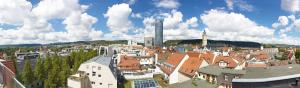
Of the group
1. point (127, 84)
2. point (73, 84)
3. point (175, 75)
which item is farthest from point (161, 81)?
point (73, 84)

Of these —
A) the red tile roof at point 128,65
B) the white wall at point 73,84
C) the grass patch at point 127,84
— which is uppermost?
the red tile roof at point 128,65

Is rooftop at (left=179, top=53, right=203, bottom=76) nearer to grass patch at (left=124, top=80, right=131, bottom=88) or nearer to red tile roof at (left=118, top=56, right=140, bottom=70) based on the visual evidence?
grass patch at (left=124, top=80, right=131, bottom=88)

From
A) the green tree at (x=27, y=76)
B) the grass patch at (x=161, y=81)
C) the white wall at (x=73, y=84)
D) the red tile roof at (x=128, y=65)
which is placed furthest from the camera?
the red tile roof at (x=128, y=65)

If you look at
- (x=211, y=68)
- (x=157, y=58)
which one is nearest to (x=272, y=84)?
(x=211, y=68)

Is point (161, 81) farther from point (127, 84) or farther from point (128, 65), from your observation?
point (128, 65)

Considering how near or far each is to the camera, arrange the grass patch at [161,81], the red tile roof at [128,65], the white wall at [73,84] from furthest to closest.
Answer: the red tile roof at [128,65] → the grass patch at [161,81] → the white wall at [73,84]

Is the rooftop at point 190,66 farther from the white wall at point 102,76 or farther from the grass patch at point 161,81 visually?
the white wall at point 102,76

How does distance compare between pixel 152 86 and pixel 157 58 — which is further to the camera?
pixel 157 58

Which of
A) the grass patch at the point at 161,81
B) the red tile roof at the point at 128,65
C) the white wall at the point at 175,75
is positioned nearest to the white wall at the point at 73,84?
the grass patch at the point at 161,81

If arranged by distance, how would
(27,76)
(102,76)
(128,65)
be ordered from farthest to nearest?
(128,65) → (27,76) → (102,76)

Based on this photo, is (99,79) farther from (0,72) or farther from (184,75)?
(0,72)

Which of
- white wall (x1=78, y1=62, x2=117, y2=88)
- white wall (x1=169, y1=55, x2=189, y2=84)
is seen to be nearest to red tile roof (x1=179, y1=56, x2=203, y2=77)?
white wall (x1=169, y1=55, x2=189, y2=84)
